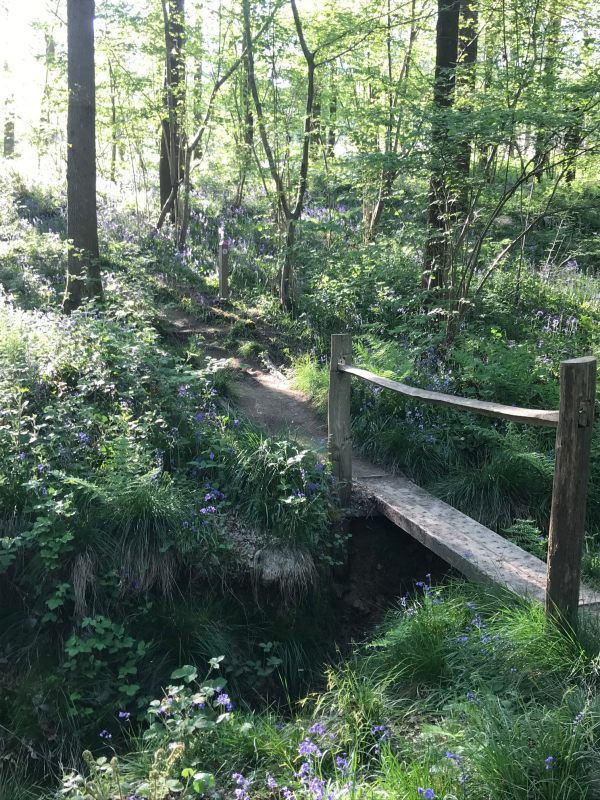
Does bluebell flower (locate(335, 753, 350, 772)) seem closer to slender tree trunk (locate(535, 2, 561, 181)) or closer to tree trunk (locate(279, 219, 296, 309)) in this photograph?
slender tree trunk (locate(535, 2, 561, 181))

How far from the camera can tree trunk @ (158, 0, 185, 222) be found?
1190 centimetres

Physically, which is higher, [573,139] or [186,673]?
[573,139]

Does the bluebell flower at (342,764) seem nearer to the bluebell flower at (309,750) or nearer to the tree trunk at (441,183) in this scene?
the bluebell flower at (309,750)

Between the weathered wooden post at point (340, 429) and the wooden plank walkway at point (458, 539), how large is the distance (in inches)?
11.1

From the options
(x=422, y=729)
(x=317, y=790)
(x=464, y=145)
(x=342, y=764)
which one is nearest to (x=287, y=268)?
(x=464, y=145)

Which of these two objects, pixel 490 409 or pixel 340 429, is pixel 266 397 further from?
pixel 490 409

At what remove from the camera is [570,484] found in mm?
3359

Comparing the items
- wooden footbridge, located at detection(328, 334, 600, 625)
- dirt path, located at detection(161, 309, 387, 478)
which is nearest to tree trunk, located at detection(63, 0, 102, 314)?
dirt path, located at detection(161, 309, 387, 478)

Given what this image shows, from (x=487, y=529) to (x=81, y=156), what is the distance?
7.08 meters

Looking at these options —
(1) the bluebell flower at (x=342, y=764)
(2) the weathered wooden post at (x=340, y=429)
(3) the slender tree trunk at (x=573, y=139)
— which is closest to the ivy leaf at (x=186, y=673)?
(1) the bluebell flower at (x=342, y=764)

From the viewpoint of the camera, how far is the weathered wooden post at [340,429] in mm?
5879

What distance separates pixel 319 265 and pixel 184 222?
3566 mm

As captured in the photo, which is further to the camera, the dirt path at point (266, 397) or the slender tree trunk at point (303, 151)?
the slender tree trunk at point (303, 151)

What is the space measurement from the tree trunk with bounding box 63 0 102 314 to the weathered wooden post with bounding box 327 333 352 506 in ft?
13.7
